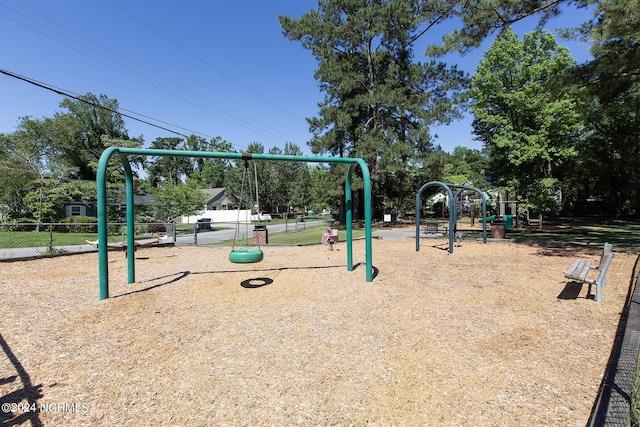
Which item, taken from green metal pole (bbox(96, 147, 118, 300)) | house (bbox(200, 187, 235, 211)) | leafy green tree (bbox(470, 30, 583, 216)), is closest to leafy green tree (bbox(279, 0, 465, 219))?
leafy green tree (bbox(470, 30, 583, 216))

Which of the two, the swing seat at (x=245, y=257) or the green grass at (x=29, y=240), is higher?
the swing seat at (x=245, y=257)

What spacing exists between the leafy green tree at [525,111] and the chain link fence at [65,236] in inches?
806

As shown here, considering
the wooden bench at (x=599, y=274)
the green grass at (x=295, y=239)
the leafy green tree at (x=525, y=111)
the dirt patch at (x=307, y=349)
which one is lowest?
the dirt patch at (x=307, y=349)

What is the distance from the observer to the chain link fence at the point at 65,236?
1213 cm

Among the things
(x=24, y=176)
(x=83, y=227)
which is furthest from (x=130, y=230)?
(x=24, y=176)

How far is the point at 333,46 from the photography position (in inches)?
944

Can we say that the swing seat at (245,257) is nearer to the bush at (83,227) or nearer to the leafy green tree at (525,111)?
the bush at (83,227)

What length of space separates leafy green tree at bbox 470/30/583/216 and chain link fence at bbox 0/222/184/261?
67.2ft

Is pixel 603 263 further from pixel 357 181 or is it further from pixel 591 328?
pixel 357 181

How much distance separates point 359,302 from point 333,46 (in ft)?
76.9

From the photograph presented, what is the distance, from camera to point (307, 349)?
3.54 meters

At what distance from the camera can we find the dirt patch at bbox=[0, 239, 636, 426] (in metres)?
2.53

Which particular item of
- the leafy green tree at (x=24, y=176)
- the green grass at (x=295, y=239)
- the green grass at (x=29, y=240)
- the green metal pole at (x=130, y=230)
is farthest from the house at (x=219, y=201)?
the green metal pole at (x=130, y=230)

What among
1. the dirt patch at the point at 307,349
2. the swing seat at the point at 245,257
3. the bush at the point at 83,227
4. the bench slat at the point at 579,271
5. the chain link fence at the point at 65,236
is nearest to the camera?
the dirt patch at the point at 307,349
